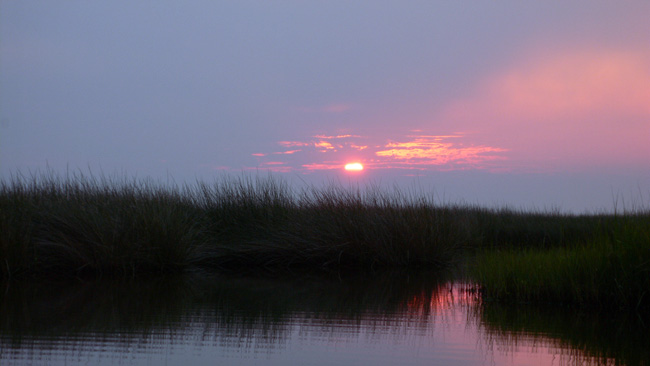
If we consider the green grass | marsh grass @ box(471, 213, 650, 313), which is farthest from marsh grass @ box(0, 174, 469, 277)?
marsh grass @ box(471, 213, 650, 313)

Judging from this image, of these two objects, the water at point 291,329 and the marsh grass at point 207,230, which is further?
the marsh grass at point 207,230

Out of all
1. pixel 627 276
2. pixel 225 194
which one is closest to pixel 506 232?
pixel 225 194

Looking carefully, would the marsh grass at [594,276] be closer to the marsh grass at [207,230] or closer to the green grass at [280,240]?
the green grass at [280,240]

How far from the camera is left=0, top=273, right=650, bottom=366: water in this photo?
139 inches

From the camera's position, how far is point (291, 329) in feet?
14.1

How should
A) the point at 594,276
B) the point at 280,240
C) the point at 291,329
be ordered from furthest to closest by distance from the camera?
the point at 280,240 < the point at 594,276 < the point at 291,329

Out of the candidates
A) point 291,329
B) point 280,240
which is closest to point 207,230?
point 280,240

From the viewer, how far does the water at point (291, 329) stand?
3.53 m

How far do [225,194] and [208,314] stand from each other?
5.62 m

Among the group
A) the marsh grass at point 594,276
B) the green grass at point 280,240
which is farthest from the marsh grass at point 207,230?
the marsh grass at point 594,276

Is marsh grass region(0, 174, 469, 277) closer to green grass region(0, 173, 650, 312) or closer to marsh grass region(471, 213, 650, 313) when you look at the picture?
green grass region(0, 173, 650, 312)

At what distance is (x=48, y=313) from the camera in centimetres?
466

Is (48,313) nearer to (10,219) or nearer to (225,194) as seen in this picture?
(10,219)

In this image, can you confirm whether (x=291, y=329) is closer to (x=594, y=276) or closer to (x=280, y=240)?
(x=594, y=276)
